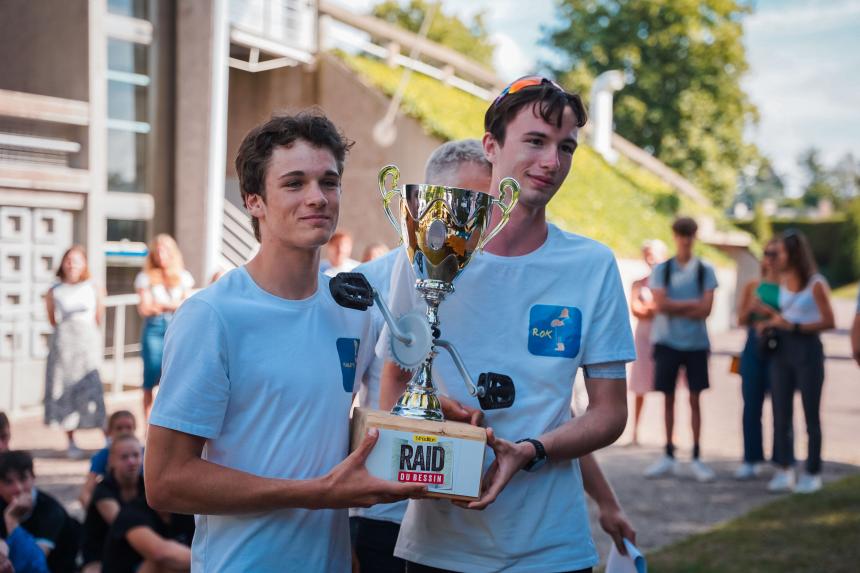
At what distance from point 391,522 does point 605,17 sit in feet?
132

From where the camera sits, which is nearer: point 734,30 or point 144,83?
point 144,83

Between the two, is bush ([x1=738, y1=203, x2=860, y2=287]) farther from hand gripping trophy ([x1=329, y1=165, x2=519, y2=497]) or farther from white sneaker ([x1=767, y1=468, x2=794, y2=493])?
hand gripping trophy ([x1=329, y1=165, x2=519, y2=497])

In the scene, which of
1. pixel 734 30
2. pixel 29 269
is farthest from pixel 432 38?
pixel 29 269

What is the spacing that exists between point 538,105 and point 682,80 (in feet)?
129

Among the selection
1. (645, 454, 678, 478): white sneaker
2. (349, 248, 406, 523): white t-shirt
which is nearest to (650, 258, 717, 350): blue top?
(645, 454, 678, 478): white sneaker

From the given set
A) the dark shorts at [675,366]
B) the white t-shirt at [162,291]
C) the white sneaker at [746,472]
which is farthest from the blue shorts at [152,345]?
the white sneaker at [746,472]

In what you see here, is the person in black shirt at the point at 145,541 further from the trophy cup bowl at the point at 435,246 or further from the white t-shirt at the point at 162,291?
the white t-shirt at the point at 162,291

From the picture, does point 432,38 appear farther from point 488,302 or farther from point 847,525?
point 488,302

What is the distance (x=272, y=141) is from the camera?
225 centimetres

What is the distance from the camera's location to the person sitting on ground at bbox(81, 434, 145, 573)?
15.5 ft

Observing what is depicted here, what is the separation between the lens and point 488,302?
93.4 inches

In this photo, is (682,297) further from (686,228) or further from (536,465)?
(536,465)

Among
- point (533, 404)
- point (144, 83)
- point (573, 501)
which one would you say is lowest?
point (573, 501)

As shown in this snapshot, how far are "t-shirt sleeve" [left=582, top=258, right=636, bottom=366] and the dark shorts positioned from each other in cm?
669
